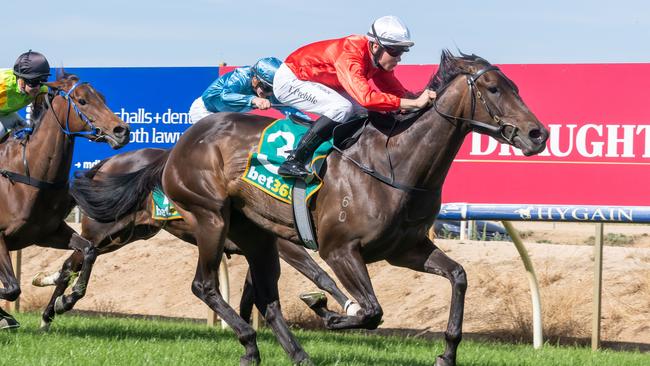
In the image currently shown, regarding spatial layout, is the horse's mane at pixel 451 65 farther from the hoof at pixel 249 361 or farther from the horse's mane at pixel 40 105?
the horse's mane at pixel 40 105

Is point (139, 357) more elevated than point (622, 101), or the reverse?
point (622, 101)

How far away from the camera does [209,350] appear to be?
616 cm

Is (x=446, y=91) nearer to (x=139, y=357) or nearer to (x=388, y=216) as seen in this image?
(x=388, y=216)

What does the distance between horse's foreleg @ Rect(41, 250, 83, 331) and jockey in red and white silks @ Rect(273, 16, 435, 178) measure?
2.19 m

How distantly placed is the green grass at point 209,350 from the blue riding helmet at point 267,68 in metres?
1.70

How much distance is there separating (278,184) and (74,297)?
195cm

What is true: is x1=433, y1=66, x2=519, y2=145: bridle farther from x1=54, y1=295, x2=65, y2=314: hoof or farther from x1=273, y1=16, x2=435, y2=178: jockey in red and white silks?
x1=54, y1=295, x2=65, y2=314: hoof

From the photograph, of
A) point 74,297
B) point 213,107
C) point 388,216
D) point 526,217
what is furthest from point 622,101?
point 74,297

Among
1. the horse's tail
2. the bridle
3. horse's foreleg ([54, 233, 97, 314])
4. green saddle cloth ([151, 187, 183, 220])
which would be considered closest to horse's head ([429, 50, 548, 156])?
the bridle

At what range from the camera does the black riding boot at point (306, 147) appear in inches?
216

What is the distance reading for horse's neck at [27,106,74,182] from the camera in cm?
675

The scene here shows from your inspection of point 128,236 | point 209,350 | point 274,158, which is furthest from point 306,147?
point 128,236

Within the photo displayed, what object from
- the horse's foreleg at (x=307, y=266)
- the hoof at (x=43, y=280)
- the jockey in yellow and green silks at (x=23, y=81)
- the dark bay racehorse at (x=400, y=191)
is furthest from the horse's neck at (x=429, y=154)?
the hoof at (x=43, y=280)

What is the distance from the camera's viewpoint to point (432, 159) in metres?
5.27
